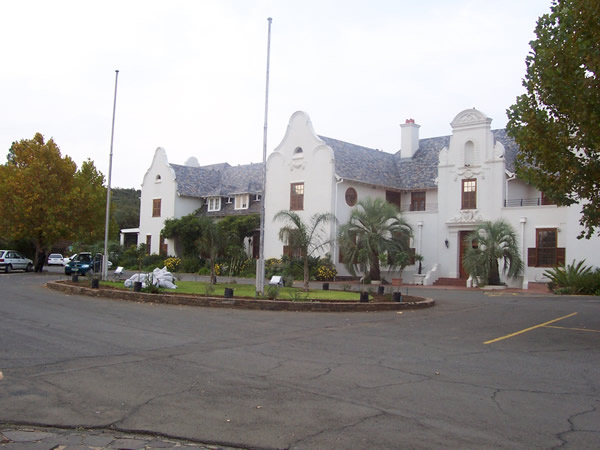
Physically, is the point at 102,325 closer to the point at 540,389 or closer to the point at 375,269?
the point at 540,389

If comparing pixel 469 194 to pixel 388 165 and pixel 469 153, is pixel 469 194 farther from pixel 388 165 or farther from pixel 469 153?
pixel 388 165

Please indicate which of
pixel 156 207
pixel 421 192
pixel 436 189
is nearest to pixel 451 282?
pixel 436 189

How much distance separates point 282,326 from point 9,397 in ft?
26.3

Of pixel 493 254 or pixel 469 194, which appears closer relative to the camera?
pixel 493 254

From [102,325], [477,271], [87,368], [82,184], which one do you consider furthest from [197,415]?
[82,184]

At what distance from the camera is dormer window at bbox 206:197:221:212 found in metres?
51.0

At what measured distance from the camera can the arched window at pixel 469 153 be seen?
35.9 m

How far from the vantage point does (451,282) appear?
35344 millimetres

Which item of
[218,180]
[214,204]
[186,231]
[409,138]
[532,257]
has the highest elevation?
[409,138]

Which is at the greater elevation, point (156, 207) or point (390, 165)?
point (390, 165)

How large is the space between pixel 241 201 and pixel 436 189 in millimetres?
16500

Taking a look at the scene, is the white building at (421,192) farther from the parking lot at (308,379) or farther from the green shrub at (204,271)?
the parking lot at (308,379)

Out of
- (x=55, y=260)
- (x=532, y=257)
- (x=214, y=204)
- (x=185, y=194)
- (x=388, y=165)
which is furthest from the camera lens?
(x=55, y=260)

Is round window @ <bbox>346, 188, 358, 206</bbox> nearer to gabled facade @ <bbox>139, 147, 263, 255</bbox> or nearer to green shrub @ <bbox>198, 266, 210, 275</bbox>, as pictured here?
gabled facade @ <bbox>139, 147, 263, 255</bbox>
